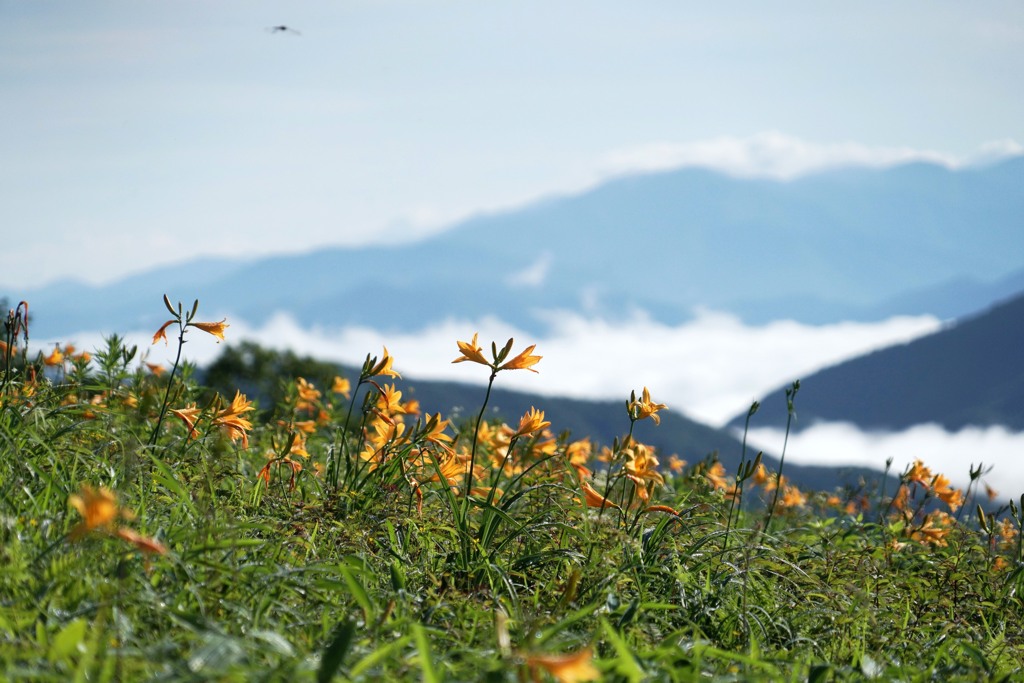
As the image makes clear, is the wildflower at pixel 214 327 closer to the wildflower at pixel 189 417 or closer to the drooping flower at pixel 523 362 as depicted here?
the wildflower at pixel 189 417

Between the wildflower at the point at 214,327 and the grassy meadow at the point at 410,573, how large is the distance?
0.02m

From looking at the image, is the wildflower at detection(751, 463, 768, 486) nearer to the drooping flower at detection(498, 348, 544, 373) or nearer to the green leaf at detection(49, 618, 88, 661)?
the drooping flower at detection(498, 348, 544, 373)

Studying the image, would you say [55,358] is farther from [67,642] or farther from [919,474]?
[919,474]

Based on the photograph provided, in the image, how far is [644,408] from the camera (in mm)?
3559

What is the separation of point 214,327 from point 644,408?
1.74 metres

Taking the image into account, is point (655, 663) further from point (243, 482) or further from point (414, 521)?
point (243, 482)

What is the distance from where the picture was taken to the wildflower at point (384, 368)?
3.54m

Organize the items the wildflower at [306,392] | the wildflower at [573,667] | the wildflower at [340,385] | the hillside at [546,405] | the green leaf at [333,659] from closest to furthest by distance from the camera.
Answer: the wildflower at [573,667]
the green leaf at [333,659]
the wildflower at [306,392]
the wildflower at [340,385]
the hillside at [546,405]

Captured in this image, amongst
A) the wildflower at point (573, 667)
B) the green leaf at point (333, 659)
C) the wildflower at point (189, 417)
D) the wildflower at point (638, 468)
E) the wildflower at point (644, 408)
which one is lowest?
the green leaf at point (333, 659)

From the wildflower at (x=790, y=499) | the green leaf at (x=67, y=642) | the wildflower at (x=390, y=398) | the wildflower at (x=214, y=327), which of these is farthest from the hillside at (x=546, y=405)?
the green leaf at (x=67, y=642)

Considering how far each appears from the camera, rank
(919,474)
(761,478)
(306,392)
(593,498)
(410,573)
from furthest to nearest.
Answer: (761,478)
(306,392)
(919,474)
(593,498)
(410,573)

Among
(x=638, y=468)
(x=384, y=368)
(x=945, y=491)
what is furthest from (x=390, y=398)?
(x=945, y=491)

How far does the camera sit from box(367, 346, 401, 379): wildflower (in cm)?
354

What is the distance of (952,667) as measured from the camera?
2969mm
